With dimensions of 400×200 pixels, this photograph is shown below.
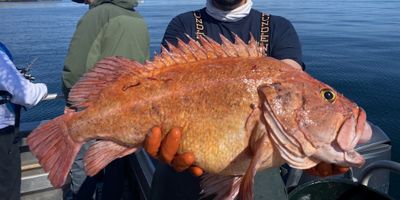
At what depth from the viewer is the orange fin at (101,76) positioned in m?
1.96

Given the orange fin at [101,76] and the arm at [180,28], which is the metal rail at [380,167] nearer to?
the arm at [180,28]

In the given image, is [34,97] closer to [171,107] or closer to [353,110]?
[171,107]

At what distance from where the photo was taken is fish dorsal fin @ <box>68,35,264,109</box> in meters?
1.93

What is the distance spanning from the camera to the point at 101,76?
77.7 inches

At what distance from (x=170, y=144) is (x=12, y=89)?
6.97 feet

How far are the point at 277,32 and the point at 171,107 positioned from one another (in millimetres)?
1328

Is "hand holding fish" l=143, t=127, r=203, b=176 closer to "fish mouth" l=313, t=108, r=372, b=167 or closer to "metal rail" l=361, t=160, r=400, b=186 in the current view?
"fish mouth" l=313, t=108, r=372, b=167

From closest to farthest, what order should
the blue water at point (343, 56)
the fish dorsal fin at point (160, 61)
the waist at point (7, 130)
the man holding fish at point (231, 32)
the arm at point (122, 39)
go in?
the fish dorsal fin at point (160, 61) < the man holding fish at point (231, 32) < the waist at point (7, 130) < the arm at point (122, 39) < the blue water at point (343, 56)

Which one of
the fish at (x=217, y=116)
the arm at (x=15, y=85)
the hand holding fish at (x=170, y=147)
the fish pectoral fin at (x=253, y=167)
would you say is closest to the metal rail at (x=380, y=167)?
the fish at (x=217, y=116)

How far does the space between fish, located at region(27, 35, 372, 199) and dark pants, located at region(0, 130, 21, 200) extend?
1.66 metres

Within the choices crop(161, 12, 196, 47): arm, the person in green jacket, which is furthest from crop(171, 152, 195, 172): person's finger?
the person in green jacket

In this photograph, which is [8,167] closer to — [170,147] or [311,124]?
[170,147]

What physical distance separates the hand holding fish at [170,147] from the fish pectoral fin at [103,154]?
14 cm

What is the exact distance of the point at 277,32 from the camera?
9.02 feet
